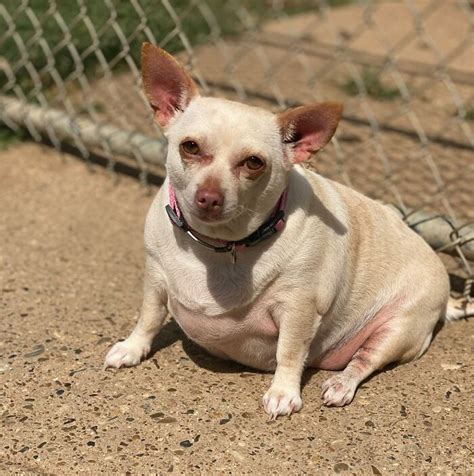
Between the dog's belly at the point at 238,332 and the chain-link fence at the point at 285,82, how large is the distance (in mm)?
898

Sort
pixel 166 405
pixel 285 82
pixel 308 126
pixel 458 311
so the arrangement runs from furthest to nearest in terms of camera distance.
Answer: pixel 285 82 → pixel 458 311 → pixel 166 405 → pixel 308 126

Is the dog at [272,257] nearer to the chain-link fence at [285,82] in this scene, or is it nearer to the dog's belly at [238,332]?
the dog's belly at [238,332]

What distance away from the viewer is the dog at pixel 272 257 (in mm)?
2090

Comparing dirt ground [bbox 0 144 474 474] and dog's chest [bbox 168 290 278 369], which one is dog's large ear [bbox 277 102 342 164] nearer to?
dog's chest [bbox 168 290 278 369]

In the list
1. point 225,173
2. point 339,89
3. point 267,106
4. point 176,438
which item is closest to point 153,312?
point 176,438

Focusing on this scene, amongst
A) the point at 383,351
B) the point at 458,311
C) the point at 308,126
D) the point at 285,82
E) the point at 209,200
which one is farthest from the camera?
the point at 285,82

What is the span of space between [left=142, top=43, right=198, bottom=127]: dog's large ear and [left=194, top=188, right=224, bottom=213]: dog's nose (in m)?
0.35

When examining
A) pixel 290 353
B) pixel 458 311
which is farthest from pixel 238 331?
pixel 458 311

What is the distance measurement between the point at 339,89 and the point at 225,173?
2.96 m

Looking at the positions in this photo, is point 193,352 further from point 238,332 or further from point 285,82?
point 285,82

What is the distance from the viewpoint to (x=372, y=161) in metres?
4.04

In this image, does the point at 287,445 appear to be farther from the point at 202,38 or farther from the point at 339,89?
the point at 202,38

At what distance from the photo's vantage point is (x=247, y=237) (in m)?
2.20

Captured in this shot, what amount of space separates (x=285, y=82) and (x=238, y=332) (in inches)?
116
